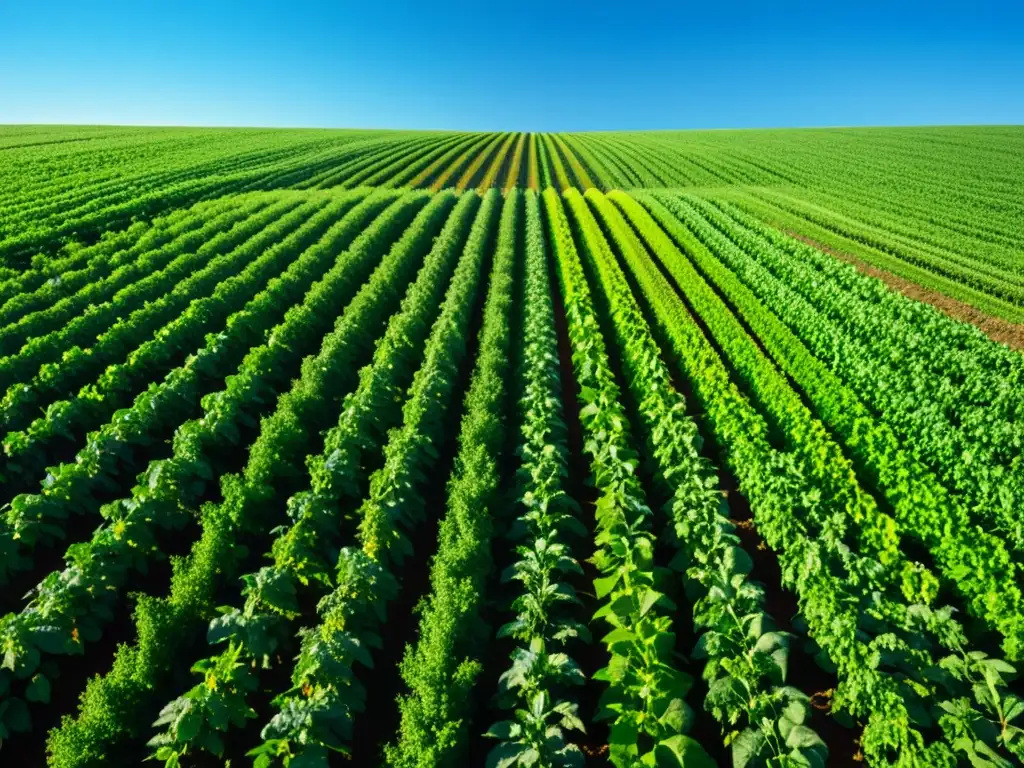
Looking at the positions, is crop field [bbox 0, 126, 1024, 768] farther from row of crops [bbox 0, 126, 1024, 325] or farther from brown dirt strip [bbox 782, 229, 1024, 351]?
row of crops [bbox 0, 126, 1024, 325]

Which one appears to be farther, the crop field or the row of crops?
the row of crops

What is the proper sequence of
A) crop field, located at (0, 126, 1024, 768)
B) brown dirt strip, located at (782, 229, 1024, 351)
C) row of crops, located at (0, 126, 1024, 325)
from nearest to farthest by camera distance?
crop field, located at (0, 126, 1024, 768) < brown dirt strip, located at (782, 229, 1024, 351) < row of crops, located at (0, 126, 1024, 325)

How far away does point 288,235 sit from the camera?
2588 cm

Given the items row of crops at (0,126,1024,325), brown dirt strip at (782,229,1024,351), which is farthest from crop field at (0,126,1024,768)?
row of crops at (0,126,1024,325)

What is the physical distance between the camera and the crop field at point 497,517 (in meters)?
6.17

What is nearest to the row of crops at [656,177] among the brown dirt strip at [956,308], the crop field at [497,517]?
the brown dirt strip at [956,308]

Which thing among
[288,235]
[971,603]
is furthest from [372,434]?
[288,235]

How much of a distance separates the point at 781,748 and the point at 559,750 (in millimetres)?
2388

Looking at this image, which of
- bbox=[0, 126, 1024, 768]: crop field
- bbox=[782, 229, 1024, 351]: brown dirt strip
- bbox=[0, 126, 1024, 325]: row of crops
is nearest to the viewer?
bbox=[0, 126, 1024, 768]: crop field

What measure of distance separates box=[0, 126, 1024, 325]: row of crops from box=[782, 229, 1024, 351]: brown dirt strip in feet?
0.82

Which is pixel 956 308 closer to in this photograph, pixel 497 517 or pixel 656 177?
pixel 497 517

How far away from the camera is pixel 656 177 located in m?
54.2

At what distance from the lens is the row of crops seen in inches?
1020

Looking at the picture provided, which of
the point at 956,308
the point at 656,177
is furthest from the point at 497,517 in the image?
the point at 656,177
